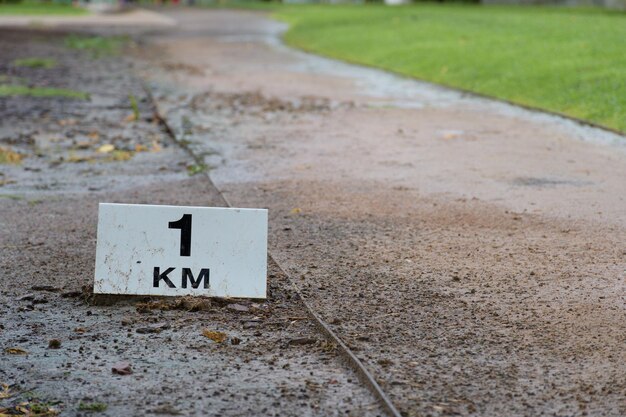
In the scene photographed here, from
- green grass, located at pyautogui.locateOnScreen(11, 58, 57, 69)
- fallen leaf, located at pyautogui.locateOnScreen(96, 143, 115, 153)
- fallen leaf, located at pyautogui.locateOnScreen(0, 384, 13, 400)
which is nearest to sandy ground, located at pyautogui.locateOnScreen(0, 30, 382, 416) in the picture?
fallen leaf, located at pyautogui.locateOnScreen(0, 384, 13, 400)

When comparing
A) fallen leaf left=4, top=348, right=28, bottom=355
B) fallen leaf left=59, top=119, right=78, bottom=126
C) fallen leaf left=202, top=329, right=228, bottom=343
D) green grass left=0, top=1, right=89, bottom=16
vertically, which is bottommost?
green grass left=0, top=1, right=89, bottom=16

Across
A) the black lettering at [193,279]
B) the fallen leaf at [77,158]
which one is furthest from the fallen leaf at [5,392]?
the fallen leaf at [77,158]

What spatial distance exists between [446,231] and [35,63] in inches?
661

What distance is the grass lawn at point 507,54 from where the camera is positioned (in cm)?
1562

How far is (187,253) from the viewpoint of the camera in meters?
6.29

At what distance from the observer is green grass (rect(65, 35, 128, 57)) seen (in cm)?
2812

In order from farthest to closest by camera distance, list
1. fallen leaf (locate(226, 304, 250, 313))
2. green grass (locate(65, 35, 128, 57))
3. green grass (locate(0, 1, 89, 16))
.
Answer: green grass (locate(0, 1, 89, 16)) < green grass (locate(65, 35, 128, 57)) < fallen leaf (locate(226, 304, 250, 313))

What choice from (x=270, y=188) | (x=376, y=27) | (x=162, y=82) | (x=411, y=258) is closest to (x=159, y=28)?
(x=376, y=27)

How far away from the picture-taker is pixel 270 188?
9828 mm

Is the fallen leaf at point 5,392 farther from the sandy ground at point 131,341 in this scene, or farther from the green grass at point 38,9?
the green grass at point 38,9

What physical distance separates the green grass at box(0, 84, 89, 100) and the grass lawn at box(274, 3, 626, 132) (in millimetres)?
5853

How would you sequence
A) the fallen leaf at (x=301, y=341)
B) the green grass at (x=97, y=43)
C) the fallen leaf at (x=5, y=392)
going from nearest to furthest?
the fallen leaf at (x=5, y=392)
the fallen leaf at (x=301, y=341)
the green grass at (x=97, y=43)

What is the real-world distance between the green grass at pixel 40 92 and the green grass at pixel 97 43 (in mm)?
8529

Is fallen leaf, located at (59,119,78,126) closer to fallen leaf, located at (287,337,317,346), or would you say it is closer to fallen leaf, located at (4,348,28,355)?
fallen leaf, located at (4,348,28,355)
